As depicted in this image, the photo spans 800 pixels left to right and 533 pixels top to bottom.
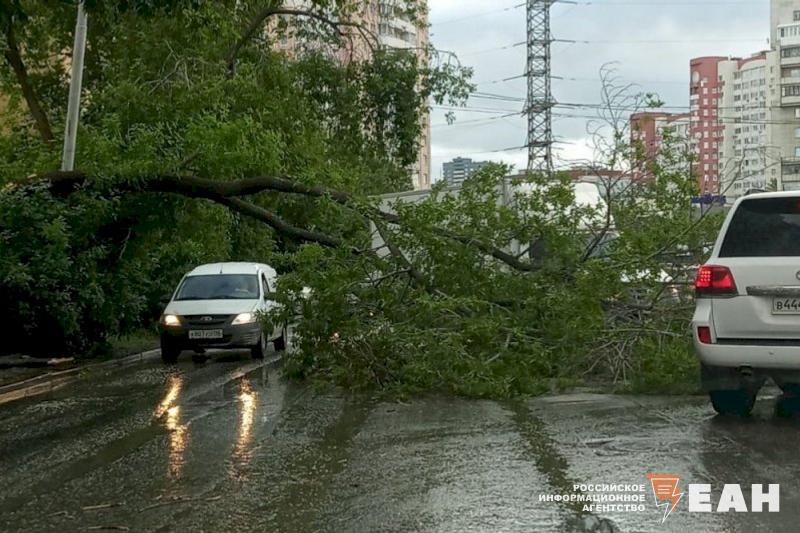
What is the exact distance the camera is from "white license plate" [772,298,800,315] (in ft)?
27.0

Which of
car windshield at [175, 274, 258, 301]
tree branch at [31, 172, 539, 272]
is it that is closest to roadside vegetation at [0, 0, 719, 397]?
tree branch at [31, 172, 539, 272]

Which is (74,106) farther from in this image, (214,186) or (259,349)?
(259,349)

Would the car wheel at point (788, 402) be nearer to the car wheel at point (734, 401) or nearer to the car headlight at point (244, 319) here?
the car wheel at point (734, 401)

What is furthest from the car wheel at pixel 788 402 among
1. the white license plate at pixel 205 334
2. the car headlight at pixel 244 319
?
the white license plate at pixel 205 334

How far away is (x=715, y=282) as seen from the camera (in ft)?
28.1

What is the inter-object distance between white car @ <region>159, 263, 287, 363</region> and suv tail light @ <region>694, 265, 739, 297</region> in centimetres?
987

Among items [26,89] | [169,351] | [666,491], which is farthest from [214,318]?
[666,491]

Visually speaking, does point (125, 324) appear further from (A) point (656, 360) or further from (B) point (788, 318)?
(B) point (788, 318)

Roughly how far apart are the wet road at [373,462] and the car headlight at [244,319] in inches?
252

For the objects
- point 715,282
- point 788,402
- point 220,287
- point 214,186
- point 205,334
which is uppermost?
point 214,186

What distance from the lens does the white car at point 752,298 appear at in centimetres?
827

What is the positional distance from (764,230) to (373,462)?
3771 millimetres

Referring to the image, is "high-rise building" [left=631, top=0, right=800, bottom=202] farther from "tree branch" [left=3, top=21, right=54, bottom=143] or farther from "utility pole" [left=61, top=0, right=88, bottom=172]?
"utility pole" [left=61, top=0, right=88, bottom=172]

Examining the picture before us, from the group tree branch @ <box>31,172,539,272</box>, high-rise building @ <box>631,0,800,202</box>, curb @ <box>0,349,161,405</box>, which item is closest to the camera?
curb @ <box>0,349,161,405</box>
